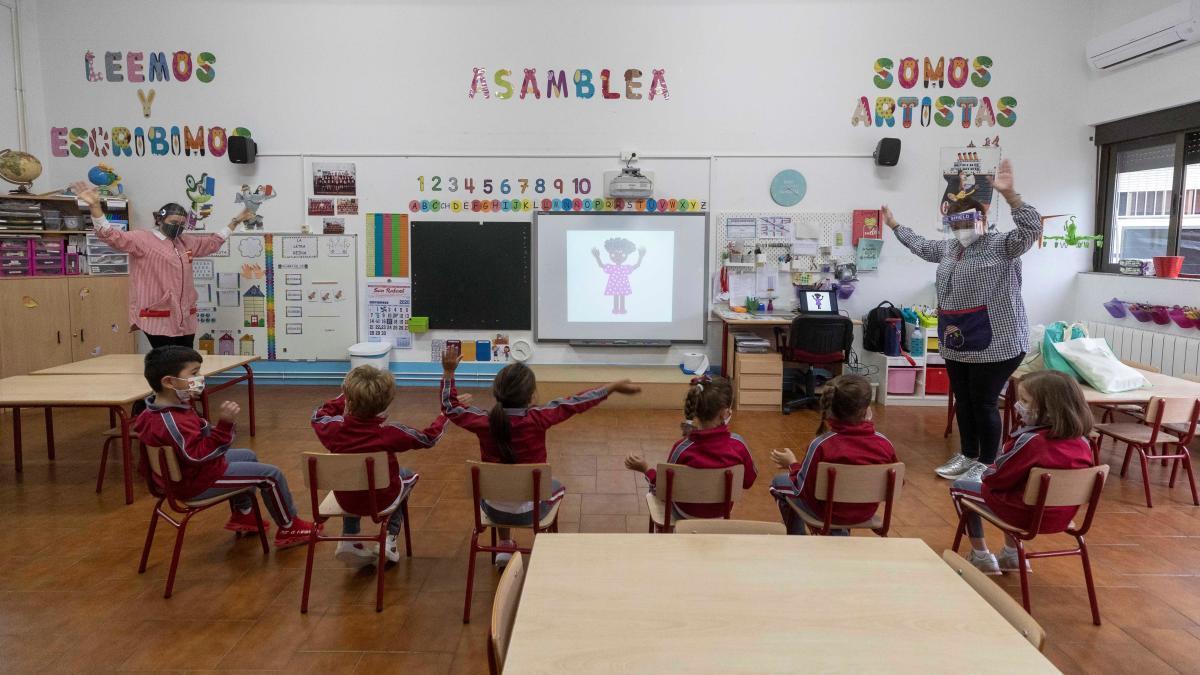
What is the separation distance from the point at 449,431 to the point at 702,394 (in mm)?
3134

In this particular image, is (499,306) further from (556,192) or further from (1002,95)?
(1002,95)

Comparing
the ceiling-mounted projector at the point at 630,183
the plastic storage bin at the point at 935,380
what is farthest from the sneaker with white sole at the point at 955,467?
the ceiling-mounted projector at the point at 630,183

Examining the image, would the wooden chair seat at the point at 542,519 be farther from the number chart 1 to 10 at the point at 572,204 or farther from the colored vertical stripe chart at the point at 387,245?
the colored vertical stripe chart at the point at 387,245

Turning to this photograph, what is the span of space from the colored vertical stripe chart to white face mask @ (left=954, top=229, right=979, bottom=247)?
463cm

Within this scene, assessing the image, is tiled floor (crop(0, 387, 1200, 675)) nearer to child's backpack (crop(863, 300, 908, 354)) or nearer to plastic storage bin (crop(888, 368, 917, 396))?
plastic storage bin (crop(888, 368, 917, 396))

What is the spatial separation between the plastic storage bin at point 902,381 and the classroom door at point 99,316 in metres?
6.75

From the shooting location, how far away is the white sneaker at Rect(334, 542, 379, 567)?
2898 millimetres

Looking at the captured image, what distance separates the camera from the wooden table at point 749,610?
4.06ft

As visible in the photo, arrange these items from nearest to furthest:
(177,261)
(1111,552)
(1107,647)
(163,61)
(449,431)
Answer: (1107,647) → (1111,552) → (177,261) → (449,431) → (163,61)

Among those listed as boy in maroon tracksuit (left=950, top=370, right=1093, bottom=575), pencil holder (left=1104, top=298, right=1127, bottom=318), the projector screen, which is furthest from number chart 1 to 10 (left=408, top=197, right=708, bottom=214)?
boy in maroon tracksuit (left=950, top=370, right=1093, bottom=575)

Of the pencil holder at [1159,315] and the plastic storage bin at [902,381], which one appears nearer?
the pencil holder at [1159,315]

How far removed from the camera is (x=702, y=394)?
2.57 metres

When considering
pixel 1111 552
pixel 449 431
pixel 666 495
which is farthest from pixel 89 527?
pixel 1111 552

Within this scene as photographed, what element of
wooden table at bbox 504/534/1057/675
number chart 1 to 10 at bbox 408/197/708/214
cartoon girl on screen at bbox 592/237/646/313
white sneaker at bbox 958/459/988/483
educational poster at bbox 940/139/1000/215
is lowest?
white sneaker at bbox 958/459/988/483
